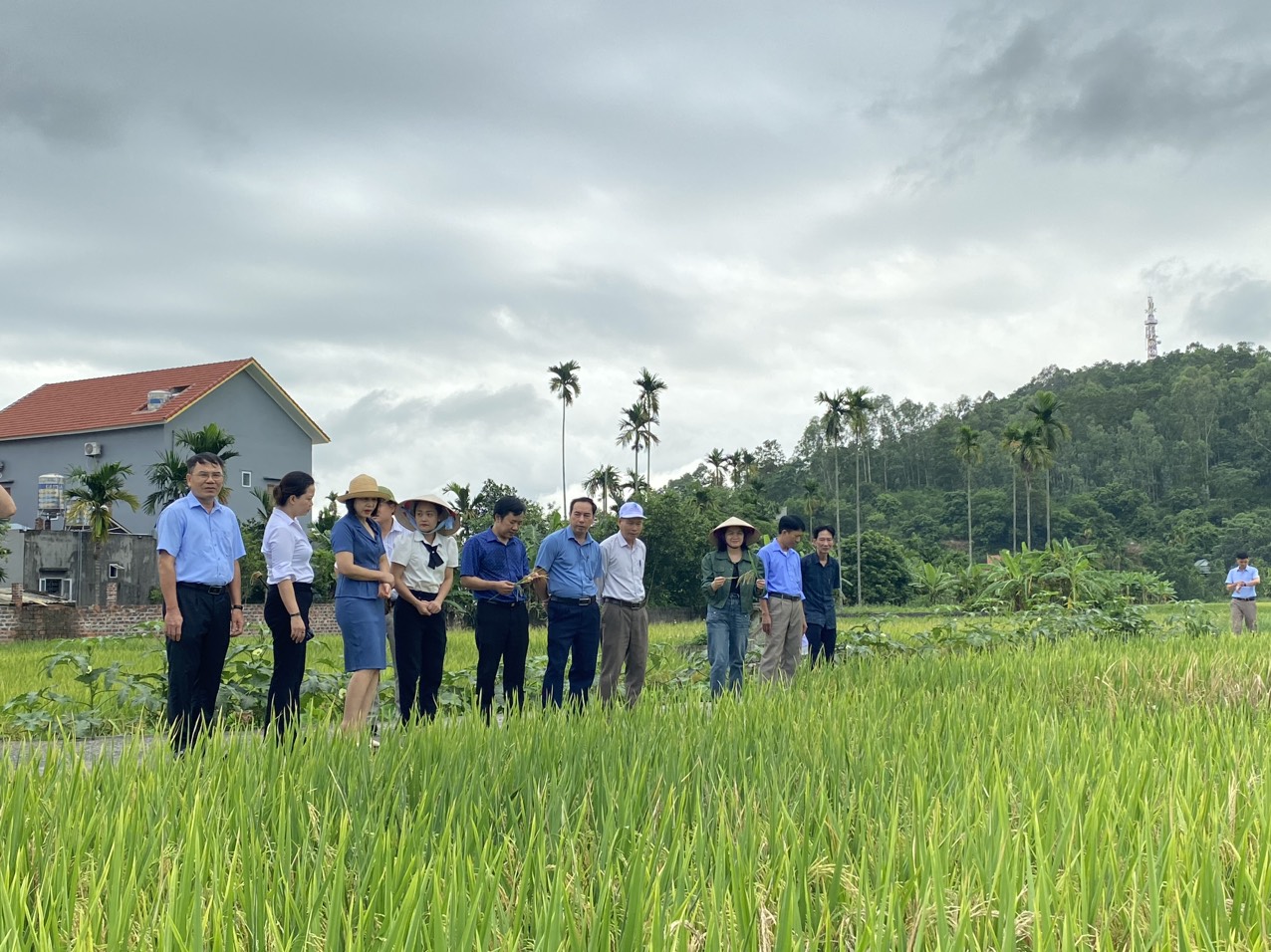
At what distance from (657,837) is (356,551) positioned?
342 centimetres

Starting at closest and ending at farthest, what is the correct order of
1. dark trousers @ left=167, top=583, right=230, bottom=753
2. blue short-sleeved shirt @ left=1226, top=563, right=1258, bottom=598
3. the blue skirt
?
dark trousers @ left=167, top=583, right=230, bottom=753, the blue skirt, blue short-sleeved shirt @ left=1226, top=563, right=1258, bottom=598

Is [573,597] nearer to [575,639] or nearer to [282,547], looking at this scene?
[575,639]

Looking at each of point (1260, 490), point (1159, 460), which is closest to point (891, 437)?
point (1159, 460)

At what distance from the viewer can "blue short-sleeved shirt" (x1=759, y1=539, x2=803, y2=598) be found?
A: 8219mm

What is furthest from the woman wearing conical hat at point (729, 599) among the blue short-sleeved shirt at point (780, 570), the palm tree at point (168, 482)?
the palm tree at point (168, 482)

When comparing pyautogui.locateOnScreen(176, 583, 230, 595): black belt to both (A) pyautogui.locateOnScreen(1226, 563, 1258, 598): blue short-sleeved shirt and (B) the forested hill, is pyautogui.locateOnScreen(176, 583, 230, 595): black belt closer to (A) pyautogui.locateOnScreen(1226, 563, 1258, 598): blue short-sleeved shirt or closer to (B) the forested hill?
(A) pyautogui.locateOnScreen(1226, 563, 1258, 598): blue short-sleeved shirt

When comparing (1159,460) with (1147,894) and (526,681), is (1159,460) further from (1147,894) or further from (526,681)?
(1147,894)

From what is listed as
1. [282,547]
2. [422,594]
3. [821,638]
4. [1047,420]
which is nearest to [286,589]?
[282,547]

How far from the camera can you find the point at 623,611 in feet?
23.7

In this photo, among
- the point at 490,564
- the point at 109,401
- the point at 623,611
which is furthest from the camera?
the point at 109,401

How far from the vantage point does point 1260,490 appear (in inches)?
2785

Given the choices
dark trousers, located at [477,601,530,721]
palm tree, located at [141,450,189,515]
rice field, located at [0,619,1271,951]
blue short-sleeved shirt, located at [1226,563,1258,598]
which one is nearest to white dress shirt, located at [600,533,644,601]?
dark trousers, located at [477,601,530,721]

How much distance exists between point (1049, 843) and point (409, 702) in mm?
4413

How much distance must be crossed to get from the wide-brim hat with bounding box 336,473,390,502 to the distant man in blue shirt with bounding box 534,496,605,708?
1.46 metres
